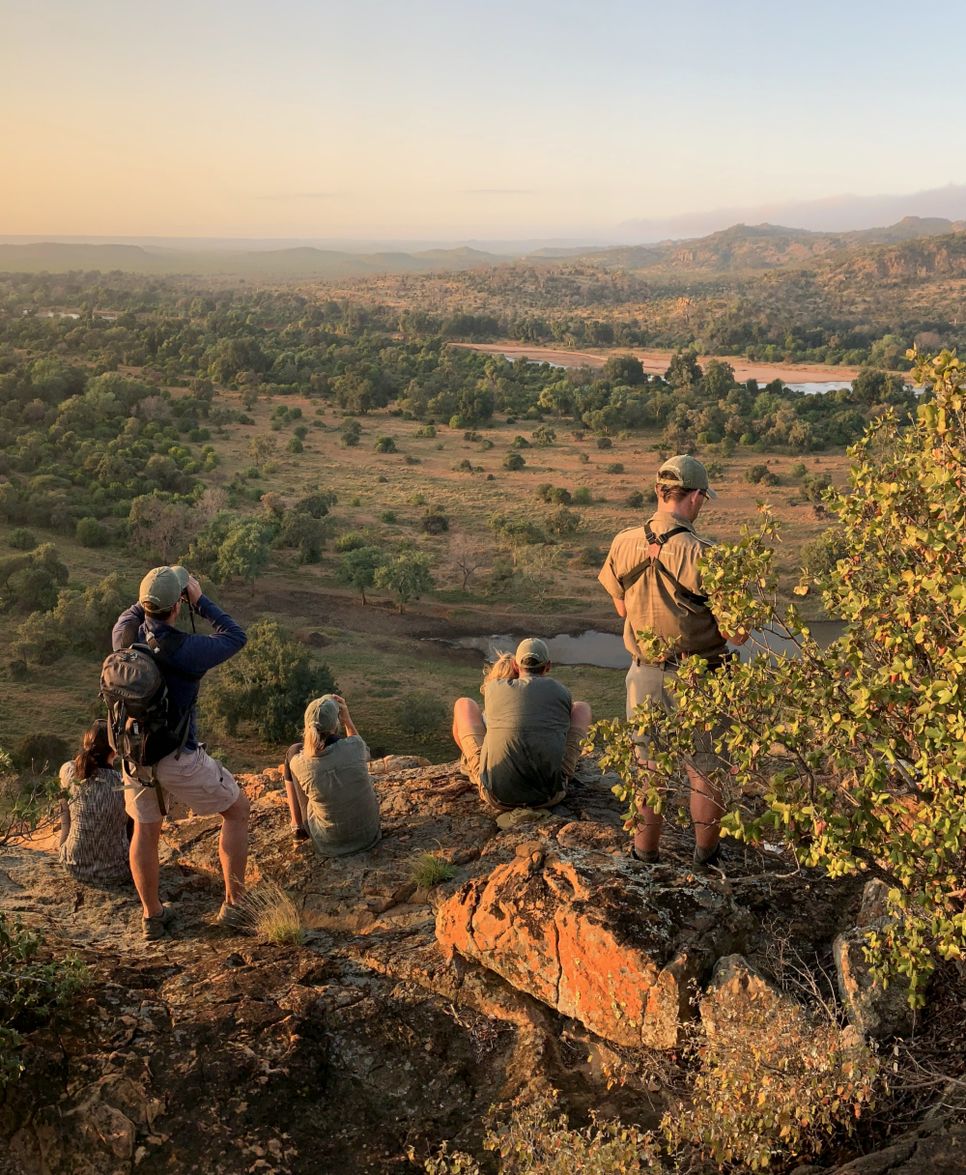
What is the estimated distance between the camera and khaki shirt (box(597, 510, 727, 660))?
15.2 ft

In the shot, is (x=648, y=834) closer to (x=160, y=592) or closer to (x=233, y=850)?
(x=233, y=850)

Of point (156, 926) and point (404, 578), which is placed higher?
point (156, 926)

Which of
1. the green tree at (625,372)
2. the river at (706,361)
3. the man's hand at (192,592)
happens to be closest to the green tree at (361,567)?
the man's hand at (192,592)

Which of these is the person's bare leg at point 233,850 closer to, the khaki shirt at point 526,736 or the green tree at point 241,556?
the khaki shirt at point 526,736

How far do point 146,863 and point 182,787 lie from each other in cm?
53

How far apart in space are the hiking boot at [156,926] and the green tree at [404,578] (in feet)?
71.4

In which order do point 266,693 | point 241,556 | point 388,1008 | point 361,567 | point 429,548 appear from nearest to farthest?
point 388,1008 < point 266,693 < point 241,556 < point 361,567 < point 429,548

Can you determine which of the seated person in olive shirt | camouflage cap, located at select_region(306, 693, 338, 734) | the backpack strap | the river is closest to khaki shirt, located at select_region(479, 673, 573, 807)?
the seated person in olive shirt

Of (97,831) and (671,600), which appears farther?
(97,831)

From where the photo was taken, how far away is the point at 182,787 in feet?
16.4

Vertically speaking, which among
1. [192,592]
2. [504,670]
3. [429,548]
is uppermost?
[192,592]

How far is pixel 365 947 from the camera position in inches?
196

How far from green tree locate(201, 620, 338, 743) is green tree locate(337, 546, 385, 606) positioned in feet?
29.5

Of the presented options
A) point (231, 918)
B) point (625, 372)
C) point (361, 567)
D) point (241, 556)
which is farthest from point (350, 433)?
point (231, 918)
